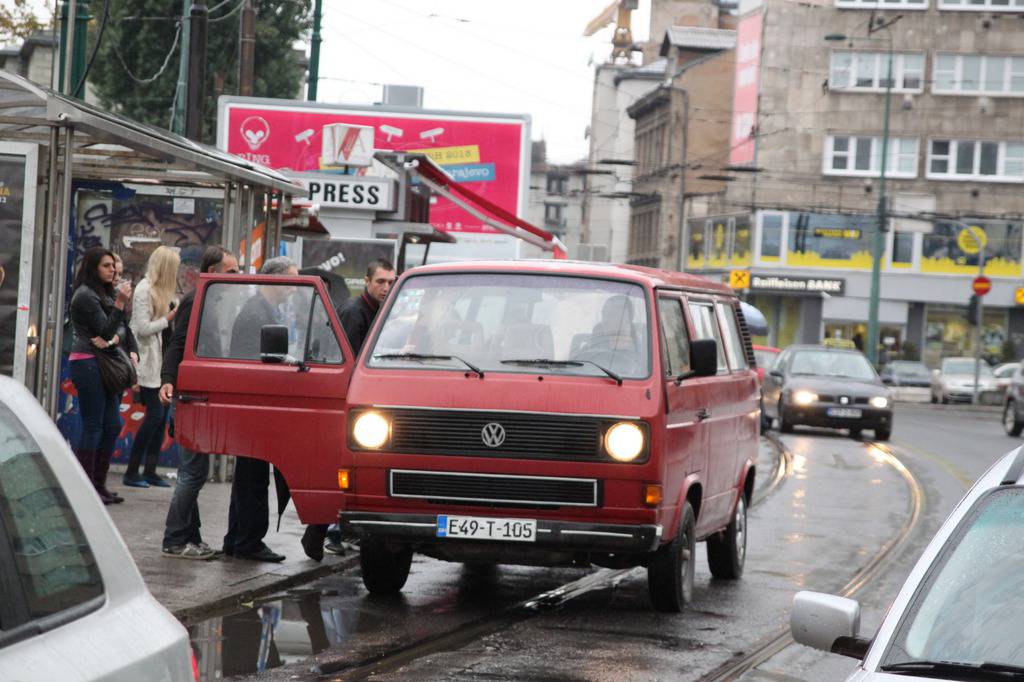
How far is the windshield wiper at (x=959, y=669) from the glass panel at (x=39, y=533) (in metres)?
1.96

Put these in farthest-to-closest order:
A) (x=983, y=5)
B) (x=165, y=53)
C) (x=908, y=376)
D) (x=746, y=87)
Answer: (x=746, y=87)
(x=983, y=5)
(x=908, y=376)
(x=165, y=53)

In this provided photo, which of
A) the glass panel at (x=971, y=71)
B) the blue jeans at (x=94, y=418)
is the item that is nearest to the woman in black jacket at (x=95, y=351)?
the blue jeans at (x=94, y=418)

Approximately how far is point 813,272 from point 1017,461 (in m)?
64.4

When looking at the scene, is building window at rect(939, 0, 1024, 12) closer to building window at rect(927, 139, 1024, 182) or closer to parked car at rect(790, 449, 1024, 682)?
building window at rect(927, 139, 1024, 182)

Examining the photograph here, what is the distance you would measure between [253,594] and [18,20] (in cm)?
2742

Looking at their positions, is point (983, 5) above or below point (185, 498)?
above

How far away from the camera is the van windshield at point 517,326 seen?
9.45m

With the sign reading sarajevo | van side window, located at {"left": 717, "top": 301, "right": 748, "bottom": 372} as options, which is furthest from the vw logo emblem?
the sign reading sarajevo

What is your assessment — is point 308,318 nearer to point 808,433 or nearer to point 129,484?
point 129,484

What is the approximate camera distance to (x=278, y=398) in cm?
999

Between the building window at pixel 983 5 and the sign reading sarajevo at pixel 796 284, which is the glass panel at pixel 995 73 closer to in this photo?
the building window at pixel 983 5

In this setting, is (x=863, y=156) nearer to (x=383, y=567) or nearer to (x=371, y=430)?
(x=383, y=567)

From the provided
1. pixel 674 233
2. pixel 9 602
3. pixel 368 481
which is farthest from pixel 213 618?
pixel 674 233

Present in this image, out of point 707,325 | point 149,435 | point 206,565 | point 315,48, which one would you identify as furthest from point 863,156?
point 206,565
